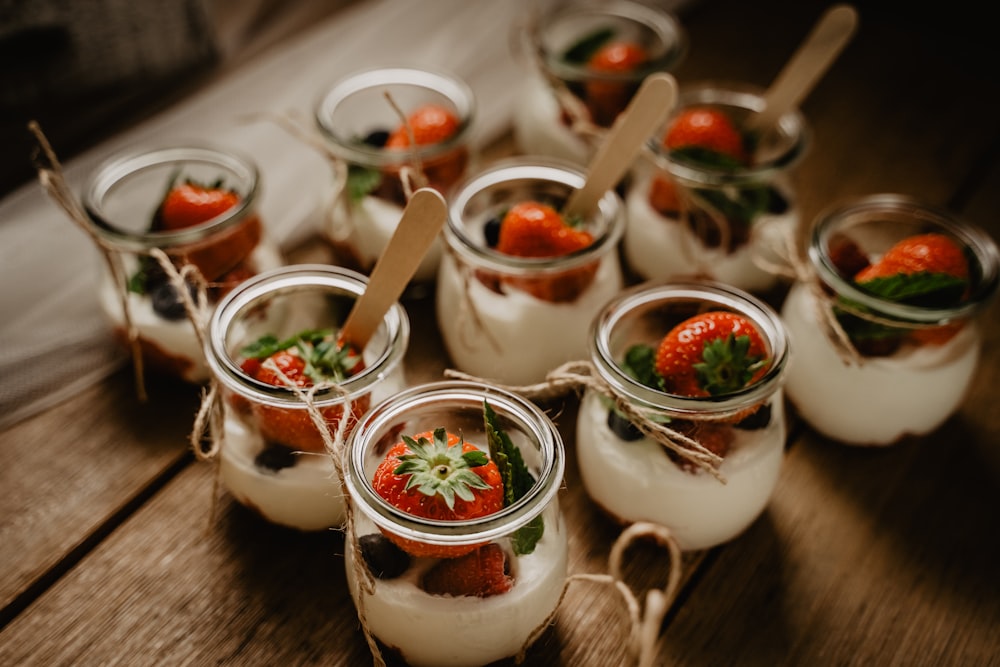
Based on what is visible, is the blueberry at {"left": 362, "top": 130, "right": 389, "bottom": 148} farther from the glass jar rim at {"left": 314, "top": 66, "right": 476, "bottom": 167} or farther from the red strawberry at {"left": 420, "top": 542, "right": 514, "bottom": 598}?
the red strawberry at {"left": 420, "top": 542, "right": 514, "bottom": 598}

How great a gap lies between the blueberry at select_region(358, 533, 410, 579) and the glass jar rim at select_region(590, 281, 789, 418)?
0.83 feet

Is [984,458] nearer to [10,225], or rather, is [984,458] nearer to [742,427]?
[742,427]

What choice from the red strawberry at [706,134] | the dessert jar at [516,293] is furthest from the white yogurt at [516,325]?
the red strawberry at [706,134]

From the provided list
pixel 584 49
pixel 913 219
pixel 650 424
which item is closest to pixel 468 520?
pixel 650 424

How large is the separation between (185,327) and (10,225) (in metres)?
0.41

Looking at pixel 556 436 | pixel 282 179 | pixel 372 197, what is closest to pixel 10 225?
pixel 282 179

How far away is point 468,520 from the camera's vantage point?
0.72m

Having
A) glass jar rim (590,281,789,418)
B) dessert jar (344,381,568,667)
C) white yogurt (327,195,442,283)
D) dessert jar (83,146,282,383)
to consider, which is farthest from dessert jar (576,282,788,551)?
dessert jar (83,146,282,383)

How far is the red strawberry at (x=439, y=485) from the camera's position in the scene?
74 cm

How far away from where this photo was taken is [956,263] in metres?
0.99

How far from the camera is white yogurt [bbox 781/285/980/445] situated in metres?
0.99

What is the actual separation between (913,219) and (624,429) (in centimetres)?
48

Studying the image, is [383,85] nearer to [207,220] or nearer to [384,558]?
[207,220]

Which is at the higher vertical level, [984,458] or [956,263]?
[956,263]
